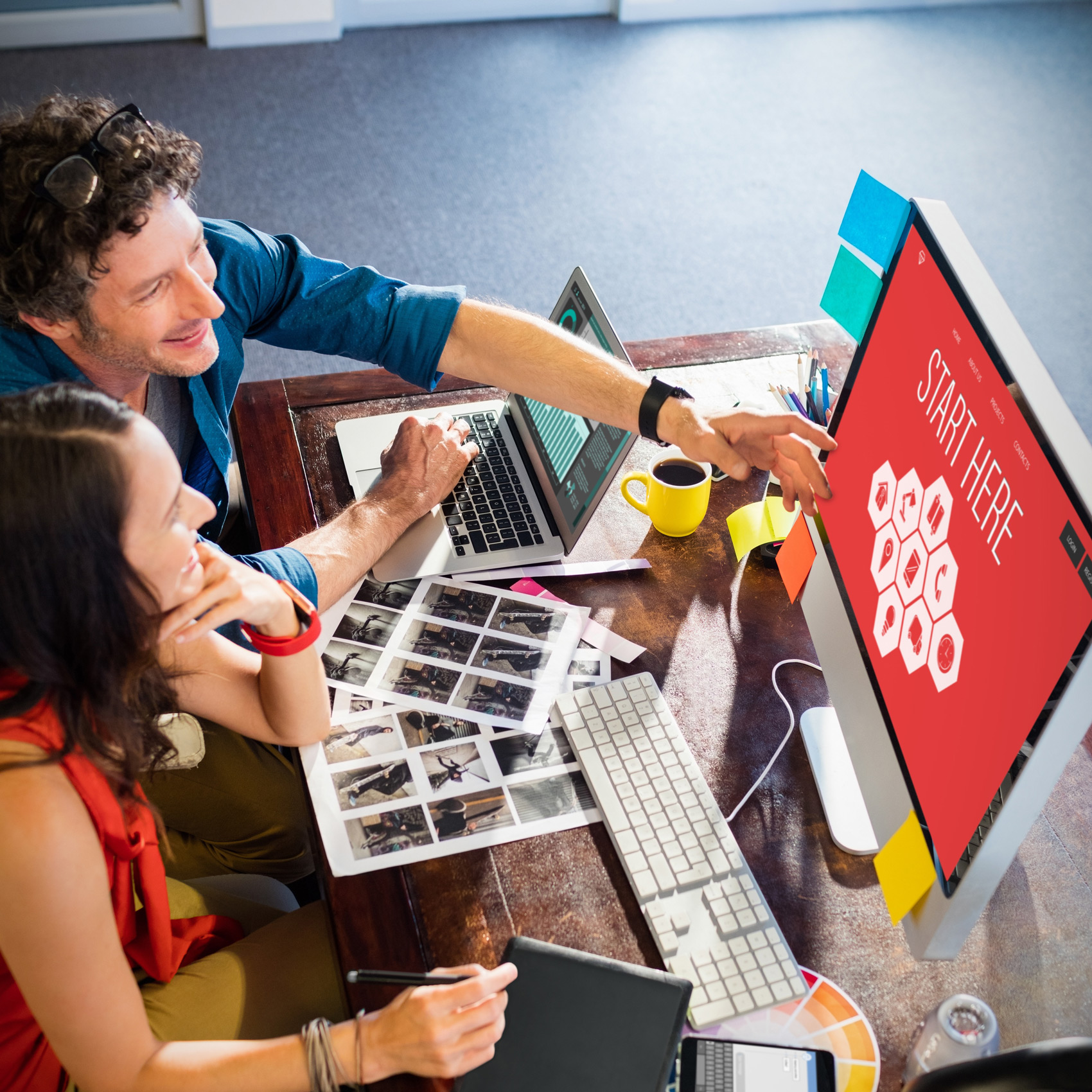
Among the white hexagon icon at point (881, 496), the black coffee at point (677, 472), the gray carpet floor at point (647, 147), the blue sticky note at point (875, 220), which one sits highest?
the blue sticky note at point (875, 220)

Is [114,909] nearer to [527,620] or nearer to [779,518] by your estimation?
[527,620]

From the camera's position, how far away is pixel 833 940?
3.27ft

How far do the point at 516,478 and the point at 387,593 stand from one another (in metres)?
0.27

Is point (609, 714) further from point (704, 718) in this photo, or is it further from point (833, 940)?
point (833, 940)

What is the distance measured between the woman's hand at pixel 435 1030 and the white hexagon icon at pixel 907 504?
526mm

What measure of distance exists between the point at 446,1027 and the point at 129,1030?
264mm

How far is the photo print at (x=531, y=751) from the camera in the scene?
3.70 feet

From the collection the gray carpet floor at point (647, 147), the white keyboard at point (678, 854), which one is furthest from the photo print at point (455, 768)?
the gray carpet floor at point (647, 147)

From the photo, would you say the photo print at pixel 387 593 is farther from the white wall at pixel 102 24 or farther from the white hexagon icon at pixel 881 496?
the white wall at pixel 102 24

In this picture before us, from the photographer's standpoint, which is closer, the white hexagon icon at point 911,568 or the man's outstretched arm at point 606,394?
the white hexagon icon at point 911,568

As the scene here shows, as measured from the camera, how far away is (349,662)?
1232 millimetres

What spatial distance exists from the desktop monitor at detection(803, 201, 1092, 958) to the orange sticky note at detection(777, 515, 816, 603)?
0.20 feet

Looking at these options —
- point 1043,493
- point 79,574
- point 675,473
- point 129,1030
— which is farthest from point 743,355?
point 129,1030

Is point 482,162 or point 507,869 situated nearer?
point 507,869
